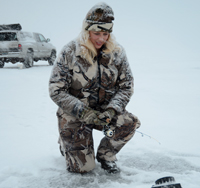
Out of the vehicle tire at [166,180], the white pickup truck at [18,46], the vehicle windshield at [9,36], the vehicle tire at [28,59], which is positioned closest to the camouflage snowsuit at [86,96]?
the vehicle tire at [166,180]

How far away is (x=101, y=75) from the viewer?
240 cm

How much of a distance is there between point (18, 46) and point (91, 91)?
8.91 m

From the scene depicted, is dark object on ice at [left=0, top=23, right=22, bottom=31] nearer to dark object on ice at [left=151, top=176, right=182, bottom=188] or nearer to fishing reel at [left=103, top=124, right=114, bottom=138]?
fishing reel at [left=103, top=124, right=114, bottom=138]

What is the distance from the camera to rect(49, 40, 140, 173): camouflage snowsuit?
7.53ft

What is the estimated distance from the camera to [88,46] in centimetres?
233

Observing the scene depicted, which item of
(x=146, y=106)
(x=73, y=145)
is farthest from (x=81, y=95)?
(x=146, y=106)

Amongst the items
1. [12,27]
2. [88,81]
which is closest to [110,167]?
[88,81]

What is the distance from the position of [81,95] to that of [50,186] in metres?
0.84

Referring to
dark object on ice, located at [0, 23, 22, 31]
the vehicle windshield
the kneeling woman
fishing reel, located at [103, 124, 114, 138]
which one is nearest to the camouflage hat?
the kneeling woman

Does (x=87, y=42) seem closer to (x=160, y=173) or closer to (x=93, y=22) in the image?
(x=93, y=22)

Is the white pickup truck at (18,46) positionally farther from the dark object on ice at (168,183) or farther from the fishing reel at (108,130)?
the dark object on ice at (168,183)

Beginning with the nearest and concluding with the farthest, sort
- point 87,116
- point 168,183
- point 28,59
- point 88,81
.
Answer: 1. point 168,183
2. point 87,116
3. point 88,81
4. point 28,59

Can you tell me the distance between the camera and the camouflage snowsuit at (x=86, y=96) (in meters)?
2.29

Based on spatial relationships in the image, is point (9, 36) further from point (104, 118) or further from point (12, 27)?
point (104, 118)
